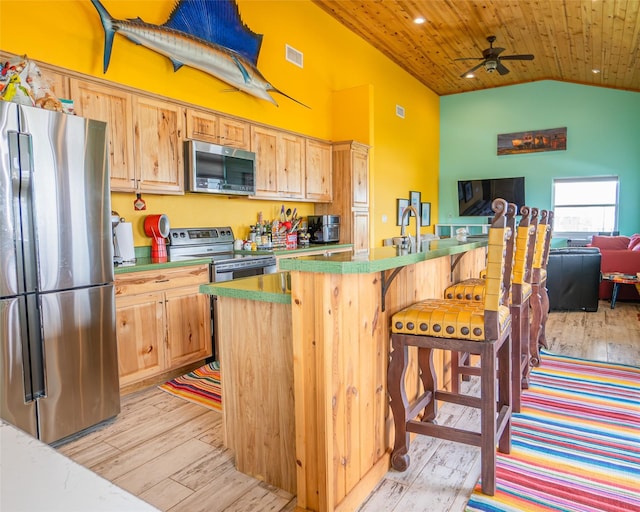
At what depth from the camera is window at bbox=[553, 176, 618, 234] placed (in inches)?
311

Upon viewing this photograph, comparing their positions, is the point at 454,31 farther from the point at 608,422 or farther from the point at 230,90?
the point at 608,422

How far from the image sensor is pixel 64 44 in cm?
306

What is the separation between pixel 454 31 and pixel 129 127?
196 inches

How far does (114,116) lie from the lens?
320cm

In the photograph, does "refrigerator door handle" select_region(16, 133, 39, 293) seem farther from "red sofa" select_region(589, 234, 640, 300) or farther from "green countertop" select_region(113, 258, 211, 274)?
"red sofa" select_region(589, 234, 640, 300)

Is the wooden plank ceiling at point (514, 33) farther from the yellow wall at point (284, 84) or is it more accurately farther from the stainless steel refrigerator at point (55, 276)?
the stainless steel refrigerator at point (55, 276)

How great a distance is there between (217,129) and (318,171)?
1.71 m

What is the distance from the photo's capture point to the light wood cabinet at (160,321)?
2.96 meters

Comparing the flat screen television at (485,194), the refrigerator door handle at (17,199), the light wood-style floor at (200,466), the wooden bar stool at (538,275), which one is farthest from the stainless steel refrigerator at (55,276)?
the flat screen television at (485,194)

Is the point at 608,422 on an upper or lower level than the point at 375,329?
lower

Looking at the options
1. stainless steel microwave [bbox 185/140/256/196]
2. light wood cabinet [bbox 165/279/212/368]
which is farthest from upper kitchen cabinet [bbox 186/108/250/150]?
light wood cabinet [bbox 165/279/212/368]

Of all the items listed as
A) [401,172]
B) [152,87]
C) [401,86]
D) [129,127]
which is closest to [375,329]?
[129,127]

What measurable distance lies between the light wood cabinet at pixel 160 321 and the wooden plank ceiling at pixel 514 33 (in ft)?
14.4

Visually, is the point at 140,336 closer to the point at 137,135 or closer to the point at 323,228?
the point at 137,135
